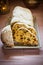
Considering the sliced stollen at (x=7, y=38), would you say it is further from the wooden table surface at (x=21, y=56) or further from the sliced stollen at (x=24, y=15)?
the sliced stollen at (x=24, y=15)

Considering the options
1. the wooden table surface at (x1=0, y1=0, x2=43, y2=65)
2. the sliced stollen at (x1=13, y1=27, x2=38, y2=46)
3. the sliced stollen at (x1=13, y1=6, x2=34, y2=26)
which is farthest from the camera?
the sliced stollen at (x1=13, y1=6, x2=34, y2=26)

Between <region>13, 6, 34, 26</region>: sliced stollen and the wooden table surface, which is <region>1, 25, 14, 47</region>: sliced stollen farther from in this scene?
<region>13, 6, 34, 26</region>: sliced stollen

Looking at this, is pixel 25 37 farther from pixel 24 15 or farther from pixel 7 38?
pixel 24 15

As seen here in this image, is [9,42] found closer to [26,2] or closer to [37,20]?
[37,20]

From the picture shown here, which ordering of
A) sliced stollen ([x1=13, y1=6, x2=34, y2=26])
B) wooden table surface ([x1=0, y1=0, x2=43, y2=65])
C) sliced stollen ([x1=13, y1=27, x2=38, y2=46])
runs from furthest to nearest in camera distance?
1. sliced stollen ([x1=13, y1=6, x2=34, y2=26])
2. sliced stollen ([x1=13, y1=27, x2=38, y2=46])
3. wooden table surface ([x1=0, y1=0, x2=43, y2=65])

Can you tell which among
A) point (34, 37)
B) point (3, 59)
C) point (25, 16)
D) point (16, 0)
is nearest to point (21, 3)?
point (16, 0)

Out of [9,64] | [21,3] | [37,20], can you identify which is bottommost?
[9,64]

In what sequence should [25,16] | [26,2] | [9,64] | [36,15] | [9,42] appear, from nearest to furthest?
[9,64] → [9,42] → [25,16] → [36,15] → [26,2]

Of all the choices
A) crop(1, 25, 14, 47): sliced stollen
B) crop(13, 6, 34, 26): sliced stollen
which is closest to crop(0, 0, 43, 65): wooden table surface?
crop(1, 25, 14, 47): sliced stollen
